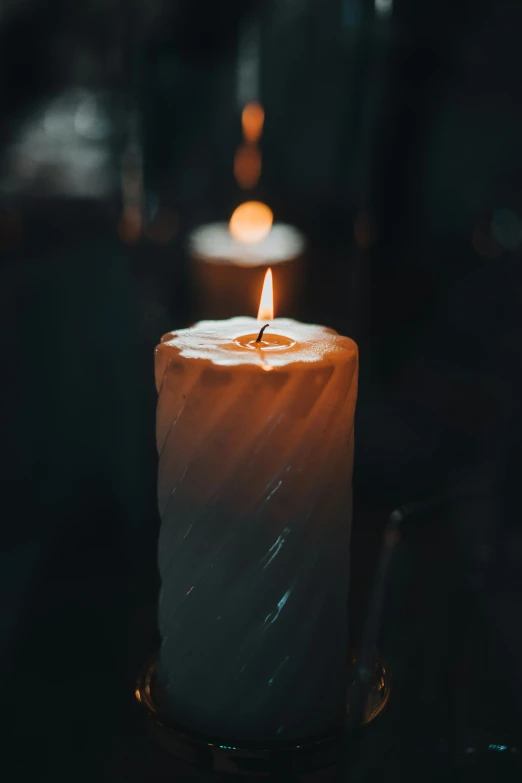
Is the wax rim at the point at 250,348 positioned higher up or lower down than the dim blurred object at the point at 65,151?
lower down

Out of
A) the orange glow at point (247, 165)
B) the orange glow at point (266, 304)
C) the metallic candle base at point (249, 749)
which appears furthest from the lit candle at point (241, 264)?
the metallic candle base at point (249, 749)

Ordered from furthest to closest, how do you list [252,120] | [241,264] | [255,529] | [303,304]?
[252,120], [303,304], [241,264], [255,529]

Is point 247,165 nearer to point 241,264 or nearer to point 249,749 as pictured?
point 241,264

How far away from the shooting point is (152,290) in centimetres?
131

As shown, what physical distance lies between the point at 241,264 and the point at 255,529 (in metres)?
0.79

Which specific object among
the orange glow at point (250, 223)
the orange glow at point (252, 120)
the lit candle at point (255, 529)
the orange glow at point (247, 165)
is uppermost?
the orange glow at point (252, 120)

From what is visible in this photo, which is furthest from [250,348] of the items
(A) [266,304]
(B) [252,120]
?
(B) [252,120]

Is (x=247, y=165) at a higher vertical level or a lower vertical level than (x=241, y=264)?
higher

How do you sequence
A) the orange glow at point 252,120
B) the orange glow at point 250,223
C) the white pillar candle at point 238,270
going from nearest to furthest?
the white pillar candle at point 238,270, the orange glow at point 250,223, the orange glow at point 252,120

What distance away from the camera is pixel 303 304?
136cm

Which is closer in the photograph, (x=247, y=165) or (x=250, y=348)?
(x=250, y=348)

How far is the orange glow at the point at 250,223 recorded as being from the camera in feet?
4.38

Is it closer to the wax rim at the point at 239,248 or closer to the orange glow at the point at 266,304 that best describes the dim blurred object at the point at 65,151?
the wax rim at the point at 239,248

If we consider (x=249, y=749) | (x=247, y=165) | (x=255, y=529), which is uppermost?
(x=247, y=165)
